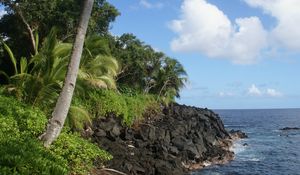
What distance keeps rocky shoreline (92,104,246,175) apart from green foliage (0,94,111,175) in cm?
480

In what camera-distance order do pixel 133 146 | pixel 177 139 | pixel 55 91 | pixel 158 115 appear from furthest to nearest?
pixel 158 115 → pixel 177 139 → pixel 133 146 → pixel 55 91

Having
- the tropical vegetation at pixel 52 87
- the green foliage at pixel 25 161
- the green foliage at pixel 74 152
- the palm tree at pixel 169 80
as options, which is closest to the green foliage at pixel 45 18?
the tropical vegetation at pixel 52 87

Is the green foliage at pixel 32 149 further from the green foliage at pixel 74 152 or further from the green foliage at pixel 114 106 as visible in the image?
the green foliage at pixel 114 106

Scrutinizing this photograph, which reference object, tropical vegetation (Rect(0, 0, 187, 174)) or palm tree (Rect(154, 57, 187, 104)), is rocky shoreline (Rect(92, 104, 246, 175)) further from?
palm tree (Rect(154, 57, 187, 104))

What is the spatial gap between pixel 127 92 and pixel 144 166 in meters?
16.3

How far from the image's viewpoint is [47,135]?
474 inches

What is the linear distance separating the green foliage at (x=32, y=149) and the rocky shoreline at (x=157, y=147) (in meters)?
4.80

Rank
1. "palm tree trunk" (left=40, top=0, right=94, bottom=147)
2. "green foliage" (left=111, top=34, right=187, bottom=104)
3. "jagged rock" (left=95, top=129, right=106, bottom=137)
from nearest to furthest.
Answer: "palm tree trunk" (left=40, top=0, right=94, bottom=147) → "jagged rock" (left=95, top=129, right=106, bottom=137) → "green foliage" (left=111, top=34, right=187, bottom=104)

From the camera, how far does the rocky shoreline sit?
20.5m

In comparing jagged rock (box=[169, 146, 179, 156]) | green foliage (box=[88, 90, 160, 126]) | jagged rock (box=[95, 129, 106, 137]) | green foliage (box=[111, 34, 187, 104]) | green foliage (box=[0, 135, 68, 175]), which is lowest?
jagged rock (box=[169, 146, 179, 156])

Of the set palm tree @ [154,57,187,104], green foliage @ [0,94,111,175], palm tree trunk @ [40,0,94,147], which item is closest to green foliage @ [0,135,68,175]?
green foliage @ [0,94,111,175]

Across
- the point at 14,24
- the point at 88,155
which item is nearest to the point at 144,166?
the point at 88,155

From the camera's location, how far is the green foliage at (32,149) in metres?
8.24

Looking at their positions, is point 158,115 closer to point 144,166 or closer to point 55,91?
point 144,166
